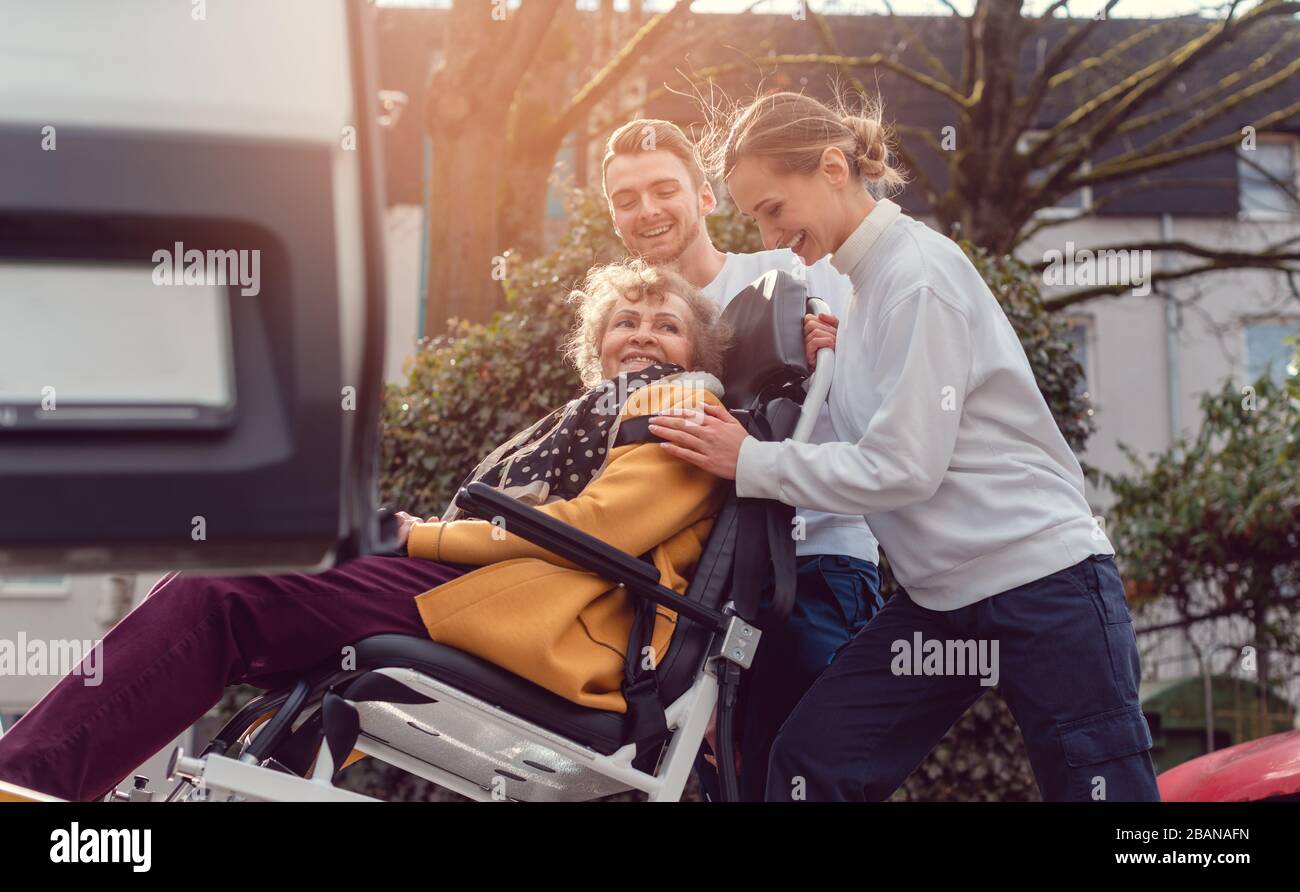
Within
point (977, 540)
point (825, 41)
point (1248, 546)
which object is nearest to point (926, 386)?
point (977, 540)

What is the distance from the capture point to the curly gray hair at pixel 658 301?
9.98 feet

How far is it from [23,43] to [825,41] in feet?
42.3

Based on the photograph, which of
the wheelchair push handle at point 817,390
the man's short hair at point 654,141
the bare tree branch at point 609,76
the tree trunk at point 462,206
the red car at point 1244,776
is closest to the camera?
the wheelchair push handle at point 817,390

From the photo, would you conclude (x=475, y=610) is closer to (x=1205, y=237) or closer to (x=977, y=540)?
(x=977, y=540)

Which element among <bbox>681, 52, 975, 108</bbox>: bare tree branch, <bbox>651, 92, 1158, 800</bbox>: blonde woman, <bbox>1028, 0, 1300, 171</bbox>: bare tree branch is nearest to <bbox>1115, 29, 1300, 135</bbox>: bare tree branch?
<bbox>1028, 0, 1300, 171</bbox>: bare tree branch

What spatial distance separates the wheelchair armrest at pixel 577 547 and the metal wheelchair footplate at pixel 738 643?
4 cm

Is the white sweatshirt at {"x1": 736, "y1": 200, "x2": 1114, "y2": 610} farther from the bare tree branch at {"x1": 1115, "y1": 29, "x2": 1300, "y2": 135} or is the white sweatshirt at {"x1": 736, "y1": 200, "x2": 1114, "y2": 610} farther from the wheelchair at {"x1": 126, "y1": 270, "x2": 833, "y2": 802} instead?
the bare tree branch at {"x1": 1115, "y1": 29, "x2": 1300, "y2": 135}

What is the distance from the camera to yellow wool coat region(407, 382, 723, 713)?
2.32 meters

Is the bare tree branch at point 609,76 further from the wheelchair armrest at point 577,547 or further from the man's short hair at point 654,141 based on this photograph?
the wheelchair armrest at point 577,547

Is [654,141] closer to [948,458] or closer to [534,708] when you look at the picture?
[948,458]

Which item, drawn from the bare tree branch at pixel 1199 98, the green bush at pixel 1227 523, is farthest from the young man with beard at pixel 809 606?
the bare tree branch at pixel 1199 98

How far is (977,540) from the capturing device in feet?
7.87

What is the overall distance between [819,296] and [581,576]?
3.95 ft

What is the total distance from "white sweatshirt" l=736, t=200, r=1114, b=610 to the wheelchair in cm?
20
